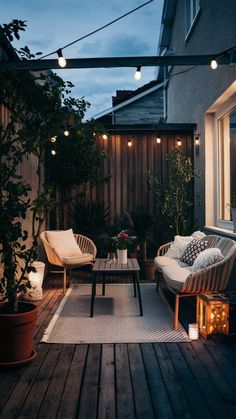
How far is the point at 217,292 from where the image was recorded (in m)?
4.07

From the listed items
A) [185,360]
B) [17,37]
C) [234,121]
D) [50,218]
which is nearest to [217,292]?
[185,360]

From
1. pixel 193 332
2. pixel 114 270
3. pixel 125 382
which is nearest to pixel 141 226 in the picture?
pixel 114 270

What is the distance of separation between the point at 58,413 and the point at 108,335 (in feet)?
4.76

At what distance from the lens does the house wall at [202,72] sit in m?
4.96

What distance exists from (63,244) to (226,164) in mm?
2689

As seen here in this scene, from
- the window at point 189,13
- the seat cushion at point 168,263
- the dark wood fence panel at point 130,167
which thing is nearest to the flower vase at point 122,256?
the seat cushion at point 168,263

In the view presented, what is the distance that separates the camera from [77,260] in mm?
5656

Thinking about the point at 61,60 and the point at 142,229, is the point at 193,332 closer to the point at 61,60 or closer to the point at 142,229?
the point at 61,60

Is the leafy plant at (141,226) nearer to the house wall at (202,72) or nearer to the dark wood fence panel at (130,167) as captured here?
the dark wood fence panel at (130,167)

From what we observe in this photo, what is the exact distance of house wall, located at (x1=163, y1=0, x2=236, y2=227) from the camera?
4957 millimetres

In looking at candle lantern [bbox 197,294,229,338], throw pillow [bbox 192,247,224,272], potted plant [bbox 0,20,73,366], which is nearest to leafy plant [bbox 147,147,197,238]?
throw pillow [bbox 192,247,224,272]

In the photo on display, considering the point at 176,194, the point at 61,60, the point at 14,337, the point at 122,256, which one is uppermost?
the point at 61,60

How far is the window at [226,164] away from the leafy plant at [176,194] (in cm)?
64

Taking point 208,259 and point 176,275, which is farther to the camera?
point 176,275
